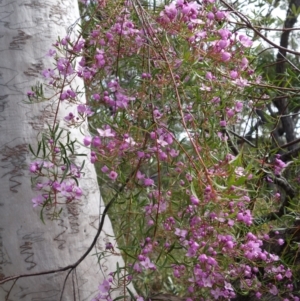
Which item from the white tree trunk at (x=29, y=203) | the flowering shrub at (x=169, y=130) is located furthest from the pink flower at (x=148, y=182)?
the white tree trunk at (x=29, y=203)

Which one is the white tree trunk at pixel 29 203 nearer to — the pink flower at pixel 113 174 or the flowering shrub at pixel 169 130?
the flowering shrub at pixel 169 130

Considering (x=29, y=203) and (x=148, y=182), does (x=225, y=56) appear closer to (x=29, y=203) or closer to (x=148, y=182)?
(x=148, y=182)

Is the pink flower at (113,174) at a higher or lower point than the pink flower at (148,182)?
higher

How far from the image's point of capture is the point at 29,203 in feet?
4.15

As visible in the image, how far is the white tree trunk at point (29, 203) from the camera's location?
4.12 ft

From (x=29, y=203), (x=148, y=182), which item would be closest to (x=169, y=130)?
(x=148, y=182)

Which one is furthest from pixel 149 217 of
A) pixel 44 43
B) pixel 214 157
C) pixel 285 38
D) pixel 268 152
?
pixel 285 38

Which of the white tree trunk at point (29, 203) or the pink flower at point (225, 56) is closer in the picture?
the pink flower at point (225, 56)

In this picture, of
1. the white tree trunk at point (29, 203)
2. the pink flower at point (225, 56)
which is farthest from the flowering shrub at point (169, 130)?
the white tree trunk at point (29, 203)

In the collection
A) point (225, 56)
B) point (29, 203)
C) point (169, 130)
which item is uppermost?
point (225, 56)

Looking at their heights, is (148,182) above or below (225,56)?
below

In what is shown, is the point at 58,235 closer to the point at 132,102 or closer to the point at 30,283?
the point at 30,283

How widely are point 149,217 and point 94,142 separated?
22 centimetres

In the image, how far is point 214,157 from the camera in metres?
1.01
